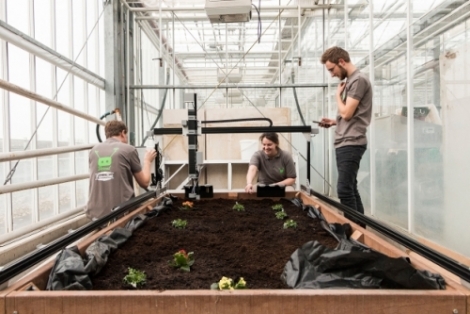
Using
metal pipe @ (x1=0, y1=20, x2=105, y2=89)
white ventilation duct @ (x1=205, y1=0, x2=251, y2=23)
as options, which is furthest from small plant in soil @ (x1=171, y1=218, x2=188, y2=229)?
white ventilation duct @ (x1=205, y1=0, x2=251, y2=23)

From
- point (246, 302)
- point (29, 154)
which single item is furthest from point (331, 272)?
point (29, 154)

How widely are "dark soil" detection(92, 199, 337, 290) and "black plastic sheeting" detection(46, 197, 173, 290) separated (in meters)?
0.03

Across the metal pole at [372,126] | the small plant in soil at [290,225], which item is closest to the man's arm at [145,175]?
the small plant in soil at [290,225]

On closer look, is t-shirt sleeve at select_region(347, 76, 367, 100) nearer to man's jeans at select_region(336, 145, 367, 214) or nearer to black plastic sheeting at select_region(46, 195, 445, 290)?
man's jeans at select_region(336, 145, 367, 214)

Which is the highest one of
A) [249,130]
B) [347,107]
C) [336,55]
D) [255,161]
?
[336,55]

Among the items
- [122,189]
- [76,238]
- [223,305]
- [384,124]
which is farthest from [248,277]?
[384,124]

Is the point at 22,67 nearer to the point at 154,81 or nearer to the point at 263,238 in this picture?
the point at 263,238

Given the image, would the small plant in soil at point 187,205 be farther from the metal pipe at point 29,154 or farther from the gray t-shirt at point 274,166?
the metal pipe at point 29,154

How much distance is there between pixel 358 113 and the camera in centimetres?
238

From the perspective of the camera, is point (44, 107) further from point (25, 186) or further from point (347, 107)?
point (347, 107)

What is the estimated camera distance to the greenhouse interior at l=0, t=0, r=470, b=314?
2.69 meters

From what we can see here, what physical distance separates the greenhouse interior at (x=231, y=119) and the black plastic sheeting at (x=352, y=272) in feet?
0.41

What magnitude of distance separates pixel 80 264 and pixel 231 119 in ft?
10.2

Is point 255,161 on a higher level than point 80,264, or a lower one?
higher
